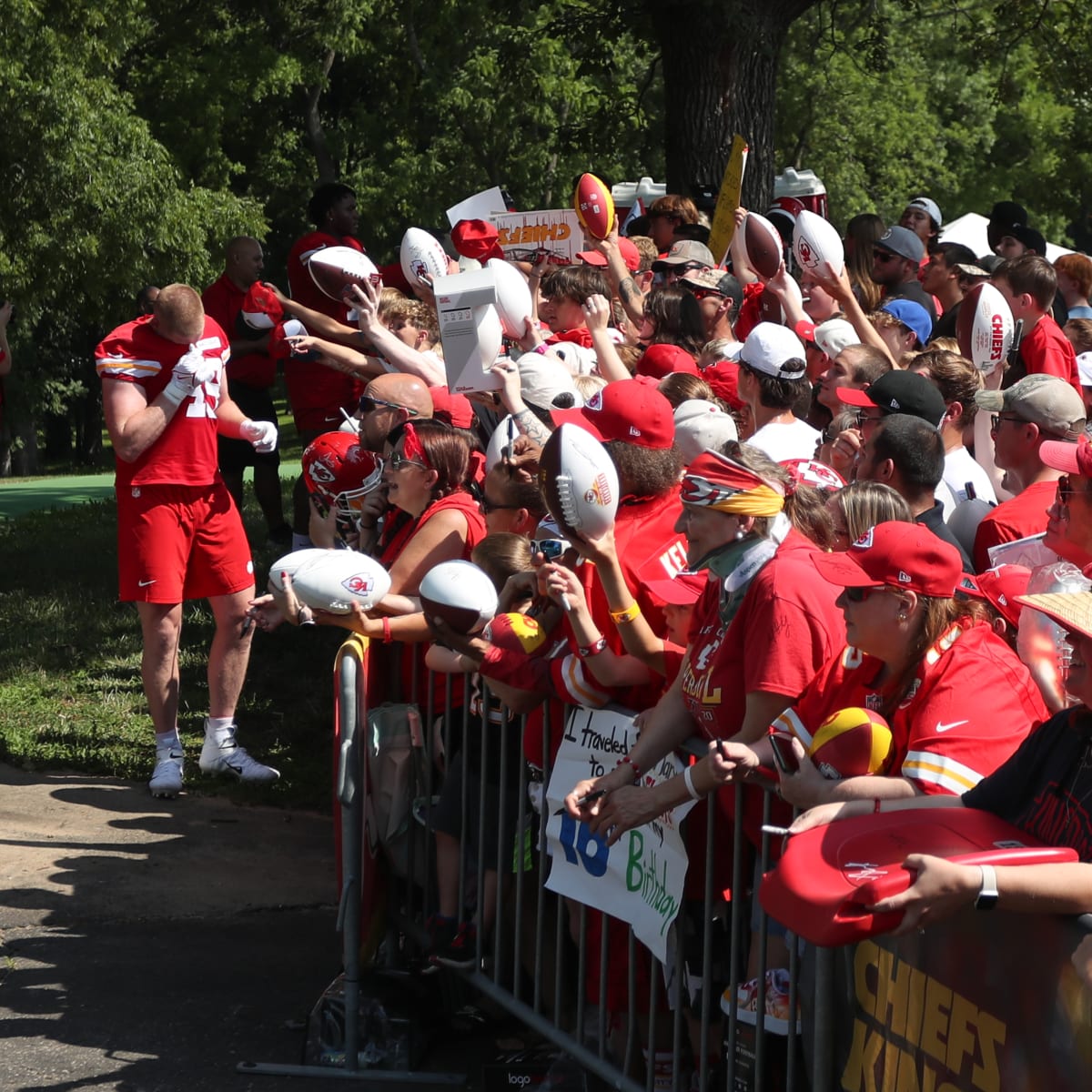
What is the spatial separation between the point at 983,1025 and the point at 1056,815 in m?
0.39

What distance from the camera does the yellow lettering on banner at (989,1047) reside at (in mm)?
2596

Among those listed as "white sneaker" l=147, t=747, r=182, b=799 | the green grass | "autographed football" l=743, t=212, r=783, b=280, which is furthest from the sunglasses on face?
"white sneaker" l=147, t=747, r=182, b=799

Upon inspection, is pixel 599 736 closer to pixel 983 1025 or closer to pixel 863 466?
pixel 863 466

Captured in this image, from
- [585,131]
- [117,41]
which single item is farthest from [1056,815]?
[117,41]

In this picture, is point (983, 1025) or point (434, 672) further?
point (434, 672)

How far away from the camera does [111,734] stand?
8.26 m

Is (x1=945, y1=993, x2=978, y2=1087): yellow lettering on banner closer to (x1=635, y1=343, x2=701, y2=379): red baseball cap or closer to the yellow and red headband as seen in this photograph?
the yellow and red headband

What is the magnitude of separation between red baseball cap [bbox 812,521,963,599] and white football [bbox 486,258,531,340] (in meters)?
3.16

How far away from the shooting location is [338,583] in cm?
488

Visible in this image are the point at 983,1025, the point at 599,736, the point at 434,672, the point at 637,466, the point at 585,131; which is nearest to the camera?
the point at 983,1025

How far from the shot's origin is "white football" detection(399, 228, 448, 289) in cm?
788

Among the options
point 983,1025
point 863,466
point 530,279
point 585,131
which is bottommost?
point 983,1025

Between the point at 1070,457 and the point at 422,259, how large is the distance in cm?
449

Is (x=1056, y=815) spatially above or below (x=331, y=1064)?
above
